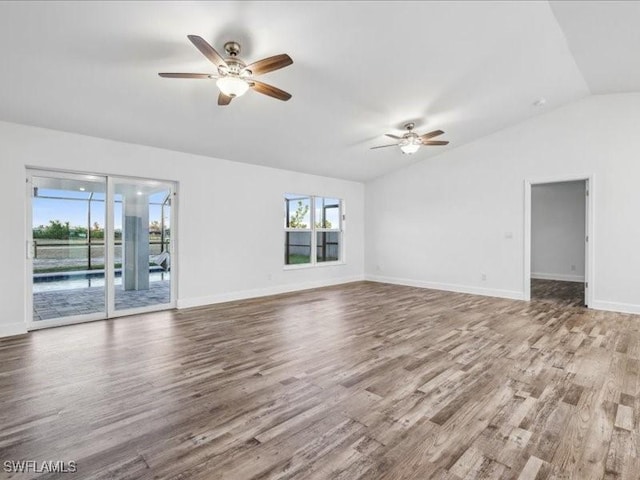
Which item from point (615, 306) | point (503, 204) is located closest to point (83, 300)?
point (503, 204)

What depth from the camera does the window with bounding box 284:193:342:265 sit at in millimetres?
7258

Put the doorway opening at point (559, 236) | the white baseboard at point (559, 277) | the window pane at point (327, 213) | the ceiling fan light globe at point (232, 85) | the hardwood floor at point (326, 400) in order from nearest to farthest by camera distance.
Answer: the hardwood floor at point (326, 400)
the ceiling fan light globe at point (232, 85)
the window pane at point (327, 213)
the doorway opening at point (559, 236)
the white baseboard at point (559, 277)

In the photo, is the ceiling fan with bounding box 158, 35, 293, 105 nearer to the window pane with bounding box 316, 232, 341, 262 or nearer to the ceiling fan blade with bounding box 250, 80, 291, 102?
the ceiling fan blade with bounding box 250, 80, 291, 102

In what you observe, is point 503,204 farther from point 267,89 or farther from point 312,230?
point 267,89

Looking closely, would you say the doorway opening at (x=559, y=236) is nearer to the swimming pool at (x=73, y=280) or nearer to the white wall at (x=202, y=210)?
the white wall at (x=202, y=210)

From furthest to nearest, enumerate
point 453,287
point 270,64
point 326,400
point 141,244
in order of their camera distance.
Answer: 1. point 453,287
2. point 141,244
3. point 270,64
4. point 326,400

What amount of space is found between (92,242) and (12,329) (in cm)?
137

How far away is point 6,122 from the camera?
3914 mm

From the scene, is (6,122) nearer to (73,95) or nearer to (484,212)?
(73,95)

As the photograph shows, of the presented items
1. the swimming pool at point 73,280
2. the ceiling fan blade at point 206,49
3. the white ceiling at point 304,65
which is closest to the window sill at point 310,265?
the white ceiling at point 304,65

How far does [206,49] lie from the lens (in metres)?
2.45

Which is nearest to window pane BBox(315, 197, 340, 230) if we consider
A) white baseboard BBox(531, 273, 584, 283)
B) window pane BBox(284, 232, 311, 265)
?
window pane BBox(284, 232, 311, 265)

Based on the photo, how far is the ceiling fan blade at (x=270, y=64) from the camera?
264cm

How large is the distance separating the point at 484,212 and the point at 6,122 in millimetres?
7472
